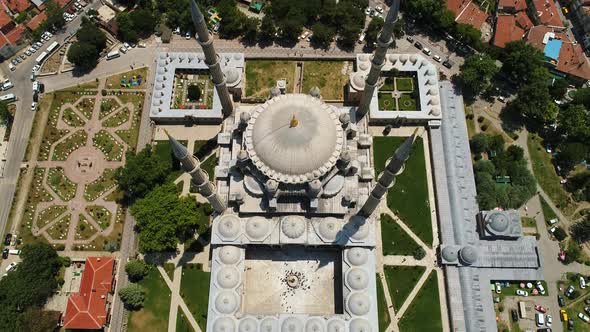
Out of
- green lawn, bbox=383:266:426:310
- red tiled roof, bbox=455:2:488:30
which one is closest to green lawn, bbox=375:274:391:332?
green lawn, bbox=383:266:426:310

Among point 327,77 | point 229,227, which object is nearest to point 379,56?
point 327,77

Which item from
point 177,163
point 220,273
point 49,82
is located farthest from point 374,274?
point 49,82

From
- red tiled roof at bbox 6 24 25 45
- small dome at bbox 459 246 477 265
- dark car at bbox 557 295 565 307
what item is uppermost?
red tiled roof at bbox 6 24 25 45

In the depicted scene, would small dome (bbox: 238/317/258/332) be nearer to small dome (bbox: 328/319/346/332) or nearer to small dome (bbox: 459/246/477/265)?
small dome (bbox: 328/319/346/332)

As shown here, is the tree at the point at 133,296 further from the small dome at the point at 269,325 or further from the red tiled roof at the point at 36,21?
the red tiled roof at the point at 36,21

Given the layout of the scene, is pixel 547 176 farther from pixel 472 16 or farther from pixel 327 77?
pixel 327 77

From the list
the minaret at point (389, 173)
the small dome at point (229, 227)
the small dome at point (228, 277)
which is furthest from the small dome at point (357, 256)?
the small dome at point (229, 227)
